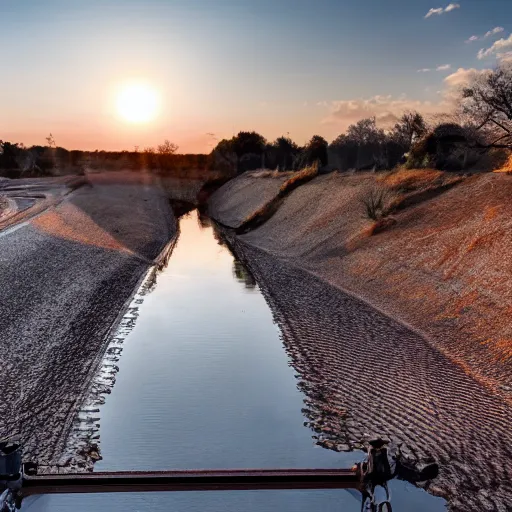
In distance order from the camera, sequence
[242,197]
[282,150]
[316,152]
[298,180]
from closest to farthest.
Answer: [298,180] → [242,197] → [316,152] → [282,150]

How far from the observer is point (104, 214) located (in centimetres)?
4566

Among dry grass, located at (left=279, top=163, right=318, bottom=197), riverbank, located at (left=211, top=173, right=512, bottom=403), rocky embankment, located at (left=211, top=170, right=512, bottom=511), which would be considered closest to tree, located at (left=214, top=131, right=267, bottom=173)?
dry grass, located at (left=279, top=163, right=318, bottom=197)

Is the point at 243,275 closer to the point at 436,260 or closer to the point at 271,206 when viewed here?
the point at 436,260

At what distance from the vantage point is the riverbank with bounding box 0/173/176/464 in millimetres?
10898

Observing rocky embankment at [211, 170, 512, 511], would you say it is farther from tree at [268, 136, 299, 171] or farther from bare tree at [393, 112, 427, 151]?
tree at [268, 136, 299, 171]

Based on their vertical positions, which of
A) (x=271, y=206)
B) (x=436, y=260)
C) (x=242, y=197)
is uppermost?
(x=436, y=260)

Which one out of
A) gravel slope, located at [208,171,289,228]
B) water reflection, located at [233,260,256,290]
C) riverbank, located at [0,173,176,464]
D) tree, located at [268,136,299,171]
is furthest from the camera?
tree, located at [268,136,299,171]

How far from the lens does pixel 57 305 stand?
1855 cm

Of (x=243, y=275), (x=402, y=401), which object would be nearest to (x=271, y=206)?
(x=243, y=275)

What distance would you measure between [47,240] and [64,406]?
69.9ft

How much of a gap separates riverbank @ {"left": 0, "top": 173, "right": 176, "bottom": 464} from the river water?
0.90m

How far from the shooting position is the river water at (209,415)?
322 inches

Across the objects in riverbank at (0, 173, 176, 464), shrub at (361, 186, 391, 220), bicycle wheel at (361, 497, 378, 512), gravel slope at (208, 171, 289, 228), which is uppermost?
shrub at (361, 186, 391, 220)

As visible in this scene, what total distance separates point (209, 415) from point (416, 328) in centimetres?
763
